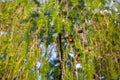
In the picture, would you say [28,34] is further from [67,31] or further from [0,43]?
[0,43]

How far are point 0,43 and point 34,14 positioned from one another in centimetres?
46

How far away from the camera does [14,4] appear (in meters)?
1.90

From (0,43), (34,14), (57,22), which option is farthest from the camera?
(0,43)

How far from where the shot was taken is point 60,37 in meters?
1.76

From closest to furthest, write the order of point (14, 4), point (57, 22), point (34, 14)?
1. point (57, 22)
2. point (34, 14)
3. point (14, 4)

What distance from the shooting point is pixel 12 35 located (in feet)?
5.88

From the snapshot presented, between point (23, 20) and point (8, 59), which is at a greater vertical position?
point (23, 20)

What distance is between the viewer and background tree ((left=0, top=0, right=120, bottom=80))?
1659 millimetres

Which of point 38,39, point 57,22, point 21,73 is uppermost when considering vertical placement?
point 57,22

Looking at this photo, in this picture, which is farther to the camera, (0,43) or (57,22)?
(0,43)

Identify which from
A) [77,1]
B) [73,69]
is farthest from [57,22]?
[73,69]

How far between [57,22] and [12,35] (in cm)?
35

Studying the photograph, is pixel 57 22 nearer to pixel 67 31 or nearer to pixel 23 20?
pixel 67 31

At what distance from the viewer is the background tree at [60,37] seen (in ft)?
5.44
